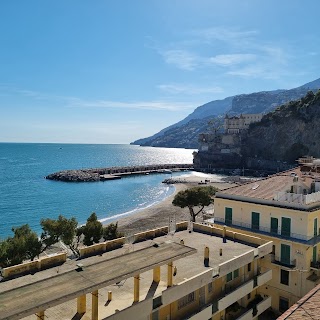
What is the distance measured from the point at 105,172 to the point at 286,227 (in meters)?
120

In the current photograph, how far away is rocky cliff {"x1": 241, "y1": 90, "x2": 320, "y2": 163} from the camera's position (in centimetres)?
13600

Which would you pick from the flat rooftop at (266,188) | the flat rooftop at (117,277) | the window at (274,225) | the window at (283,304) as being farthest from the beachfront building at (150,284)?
the flat rooftop at (266,188)

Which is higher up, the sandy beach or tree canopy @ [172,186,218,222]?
Answer: tree canopy @ [172,186,218,222]

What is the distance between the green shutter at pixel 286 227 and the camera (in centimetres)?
2180

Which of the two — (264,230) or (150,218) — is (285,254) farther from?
(150,218)

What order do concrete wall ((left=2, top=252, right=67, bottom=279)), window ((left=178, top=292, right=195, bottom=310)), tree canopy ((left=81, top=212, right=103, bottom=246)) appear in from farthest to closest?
tree canopy ((left=81, top=212, right=103, bottom=246)), window ((left=178, top=292, right=195, bottom=310)), concrete wall ((left=2, top=252, right=67, bottom=279))

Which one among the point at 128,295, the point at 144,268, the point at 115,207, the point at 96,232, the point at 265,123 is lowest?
the point at 115,207

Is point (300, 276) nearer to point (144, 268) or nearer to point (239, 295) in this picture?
point (239, 295)

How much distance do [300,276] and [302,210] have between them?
14.4ft

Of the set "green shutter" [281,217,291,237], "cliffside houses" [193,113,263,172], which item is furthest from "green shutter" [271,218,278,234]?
"cliffside houses" [193,113,263,172]

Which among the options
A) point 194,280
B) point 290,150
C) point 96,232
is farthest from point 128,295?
point 290,150

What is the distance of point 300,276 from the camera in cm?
2144

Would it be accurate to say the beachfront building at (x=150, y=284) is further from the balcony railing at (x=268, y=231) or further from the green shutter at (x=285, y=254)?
the balcony railing at (x=268, y=231)

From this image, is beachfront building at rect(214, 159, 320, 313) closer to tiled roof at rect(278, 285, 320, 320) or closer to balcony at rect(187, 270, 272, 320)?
balcony at rect(187, 270, 272, 320)
